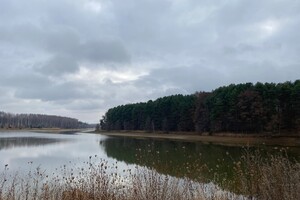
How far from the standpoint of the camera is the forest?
61.2 metres

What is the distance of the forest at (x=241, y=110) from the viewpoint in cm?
6125

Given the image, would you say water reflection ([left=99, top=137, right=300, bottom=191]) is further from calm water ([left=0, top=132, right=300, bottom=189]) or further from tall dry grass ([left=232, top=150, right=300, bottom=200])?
tall dry grass ([left=232, top=150, right=300, bottom=200])

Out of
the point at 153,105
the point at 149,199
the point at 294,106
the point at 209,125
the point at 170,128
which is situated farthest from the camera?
the point at 153,105

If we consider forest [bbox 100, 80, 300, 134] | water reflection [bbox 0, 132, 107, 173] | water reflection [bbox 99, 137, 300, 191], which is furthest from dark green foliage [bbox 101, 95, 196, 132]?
water reflection [bbox 99, 137, 300, 191]

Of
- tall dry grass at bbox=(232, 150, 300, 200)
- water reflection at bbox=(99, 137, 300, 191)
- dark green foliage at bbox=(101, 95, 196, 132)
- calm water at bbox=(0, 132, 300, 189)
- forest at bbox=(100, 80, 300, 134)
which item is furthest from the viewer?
dark green foliage at bbox=(101, 95, 196, 132)

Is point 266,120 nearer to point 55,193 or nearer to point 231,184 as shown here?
point 231,184

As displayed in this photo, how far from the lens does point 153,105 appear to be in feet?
372

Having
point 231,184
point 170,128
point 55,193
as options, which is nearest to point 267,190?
point 231,184

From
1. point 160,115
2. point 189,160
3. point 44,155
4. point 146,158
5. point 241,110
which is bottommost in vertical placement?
point 189,160

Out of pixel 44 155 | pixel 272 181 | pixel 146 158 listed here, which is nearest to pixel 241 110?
pixel 44 155

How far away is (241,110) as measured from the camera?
66.2m

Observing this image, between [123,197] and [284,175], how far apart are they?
4.40 metres

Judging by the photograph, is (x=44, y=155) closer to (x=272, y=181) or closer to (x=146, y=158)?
(x=146, y=158)

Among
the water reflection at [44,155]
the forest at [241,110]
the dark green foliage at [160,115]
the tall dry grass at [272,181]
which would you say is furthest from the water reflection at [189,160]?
the dark green foliage at [160,115]
